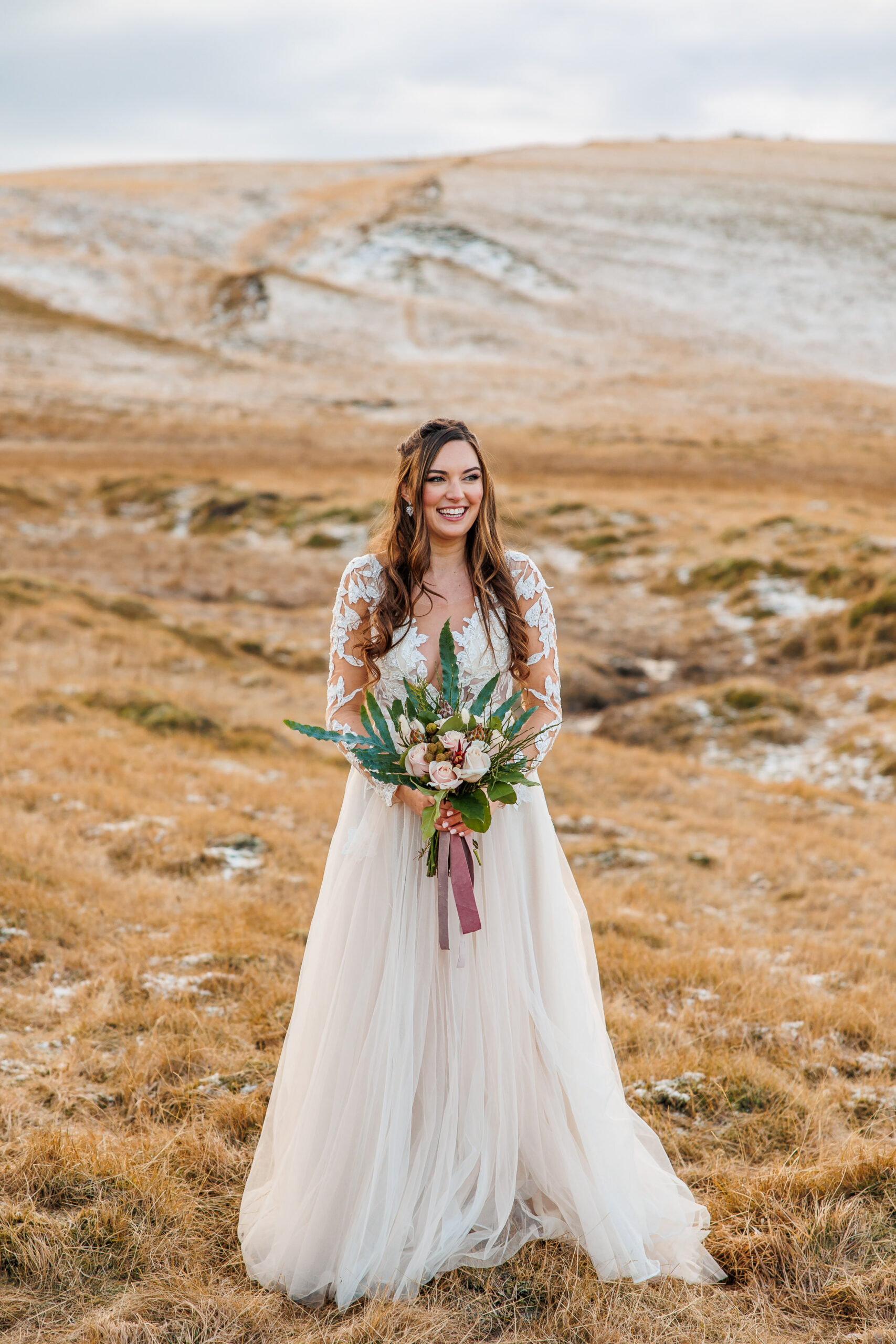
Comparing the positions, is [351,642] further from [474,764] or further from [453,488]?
[474,764]

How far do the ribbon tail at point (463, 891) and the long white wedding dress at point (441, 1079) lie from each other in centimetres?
22

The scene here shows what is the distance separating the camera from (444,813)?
387cm

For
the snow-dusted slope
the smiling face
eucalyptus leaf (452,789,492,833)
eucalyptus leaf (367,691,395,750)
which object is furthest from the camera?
the snow-dusted slope

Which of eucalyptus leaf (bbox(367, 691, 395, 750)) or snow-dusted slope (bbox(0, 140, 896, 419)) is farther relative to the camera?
snow-dusted slope (bbox(0, 140, 896, 419))

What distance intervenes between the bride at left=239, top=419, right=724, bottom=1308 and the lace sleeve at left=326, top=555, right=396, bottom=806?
1cm

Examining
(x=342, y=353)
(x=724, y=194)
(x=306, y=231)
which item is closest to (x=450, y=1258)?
(x=342, y=353)

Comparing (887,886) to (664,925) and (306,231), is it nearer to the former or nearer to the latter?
(664,925)

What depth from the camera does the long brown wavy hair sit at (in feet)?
13.9

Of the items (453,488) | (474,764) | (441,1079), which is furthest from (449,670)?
(441,1079)

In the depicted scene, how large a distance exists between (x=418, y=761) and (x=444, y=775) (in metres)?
0.15

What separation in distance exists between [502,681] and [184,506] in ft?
77.7

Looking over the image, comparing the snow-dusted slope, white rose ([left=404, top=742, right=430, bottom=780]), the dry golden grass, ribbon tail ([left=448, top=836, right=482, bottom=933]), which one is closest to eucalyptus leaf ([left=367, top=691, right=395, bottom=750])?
white rose ([left=404, top=742, right=430, bottom=780])

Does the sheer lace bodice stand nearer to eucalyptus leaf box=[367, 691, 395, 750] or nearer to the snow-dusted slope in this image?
eucalyptus leaf box=[367, 691, 395, 750]

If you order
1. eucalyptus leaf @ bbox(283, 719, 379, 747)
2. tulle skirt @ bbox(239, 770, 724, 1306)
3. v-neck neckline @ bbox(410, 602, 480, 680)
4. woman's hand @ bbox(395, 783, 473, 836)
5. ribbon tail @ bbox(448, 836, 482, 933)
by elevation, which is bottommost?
tulle skirt @ bbox(239, 770, 724, 1306)
